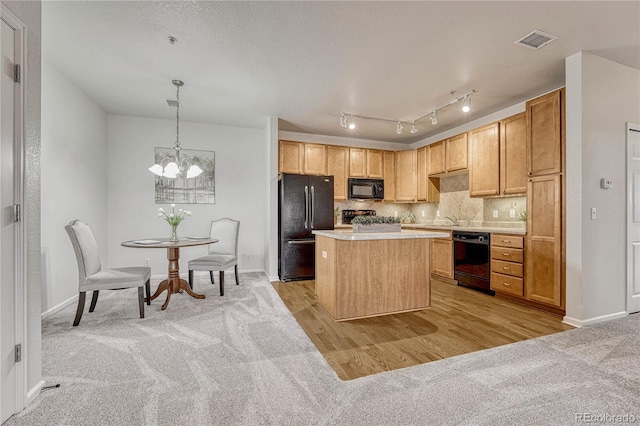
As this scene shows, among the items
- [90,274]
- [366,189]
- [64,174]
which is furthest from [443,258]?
[64,174]

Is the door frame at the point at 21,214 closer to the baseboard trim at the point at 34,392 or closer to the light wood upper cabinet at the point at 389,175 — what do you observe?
the baseboard trim at the point at 34,392

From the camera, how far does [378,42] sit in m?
2.57

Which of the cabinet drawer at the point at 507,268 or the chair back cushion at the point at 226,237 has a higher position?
the chair back cushion at the point at 226,237

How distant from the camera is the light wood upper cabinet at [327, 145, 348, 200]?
213 inches

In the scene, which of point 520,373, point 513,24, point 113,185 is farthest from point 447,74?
point 113,185

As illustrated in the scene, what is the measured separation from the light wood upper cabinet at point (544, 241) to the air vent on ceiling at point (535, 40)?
4.46ft

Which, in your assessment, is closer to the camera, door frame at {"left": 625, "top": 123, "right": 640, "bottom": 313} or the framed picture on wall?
door frame at {"left": 625, "top": 123, "right": 640, "bottom": 313}

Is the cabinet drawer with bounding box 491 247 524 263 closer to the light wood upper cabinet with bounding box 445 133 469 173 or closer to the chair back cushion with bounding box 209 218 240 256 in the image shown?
the light wood upper cabinet with bounding box 445 133 469 173

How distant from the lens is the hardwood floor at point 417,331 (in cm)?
212

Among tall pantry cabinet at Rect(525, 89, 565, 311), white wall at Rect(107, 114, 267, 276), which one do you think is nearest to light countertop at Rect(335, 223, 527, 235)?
tall pantry cabinet at Rect(525, 89, 565, 311)

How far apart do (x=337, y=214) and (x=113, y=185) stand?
3954 millimetres

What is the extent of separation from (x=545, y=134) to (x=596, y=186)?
763 mm

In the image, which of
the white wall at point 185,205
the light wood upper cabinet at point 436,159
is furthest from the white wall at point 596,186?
the white wall at point 185,205

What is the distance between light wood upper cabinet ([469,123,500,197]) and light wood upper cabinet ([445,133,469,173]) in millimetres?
108
